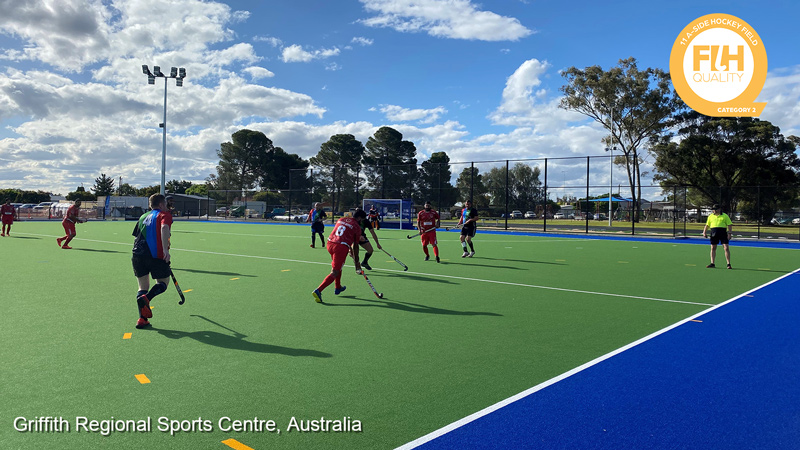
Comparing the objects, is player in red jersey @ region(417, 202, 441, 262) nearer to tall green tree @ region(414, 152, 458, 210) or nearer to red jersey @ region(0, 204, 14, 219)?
red jersey @ region(0, 204, 14, 219)

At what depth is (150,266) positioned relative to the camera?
624cm

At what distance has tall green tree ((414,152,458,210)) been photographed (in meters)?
38.9

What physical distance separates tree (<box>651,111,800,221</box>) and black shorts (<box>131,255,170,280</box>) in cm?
4897

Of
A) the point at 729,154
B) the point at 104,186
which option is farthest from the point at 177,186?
the point at 729,154

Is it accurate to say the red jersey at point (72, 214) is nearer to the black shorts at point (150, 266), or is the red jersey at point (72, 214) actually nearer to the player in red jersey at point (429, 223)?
the player in red jersey at point (429, 223)

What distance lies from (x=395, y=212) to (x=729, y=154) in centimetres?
3293

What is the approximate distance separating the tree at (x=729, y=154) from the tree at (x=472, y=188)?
18985 millimetres

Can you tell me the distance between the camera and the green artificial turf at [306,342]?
382 cm

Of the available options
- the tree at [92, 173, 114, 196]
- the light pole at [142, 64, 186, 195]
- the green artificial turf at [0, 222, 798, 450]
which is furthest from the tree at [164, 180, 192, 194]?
the green artificial turf at [0, 222, 798, 450]

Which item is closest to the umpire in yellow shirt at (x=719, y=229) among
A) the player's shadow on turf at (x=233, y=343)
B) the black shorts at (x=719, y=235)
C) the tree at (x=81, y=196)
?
the black shorts at (x=719, y=235)

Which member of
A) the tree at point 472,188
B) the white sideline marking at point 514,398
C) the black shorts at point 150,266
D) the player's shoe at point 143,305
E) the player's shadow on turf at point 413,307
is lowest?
the white sideline marking at point 514,398

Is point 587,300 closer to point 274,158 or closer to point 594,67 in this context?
point 594,67

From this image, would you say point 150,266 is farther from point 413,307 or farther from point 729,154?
point 729,154

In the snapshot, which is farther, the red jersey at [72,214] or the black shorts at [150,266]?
the red jersey at [72,214]
